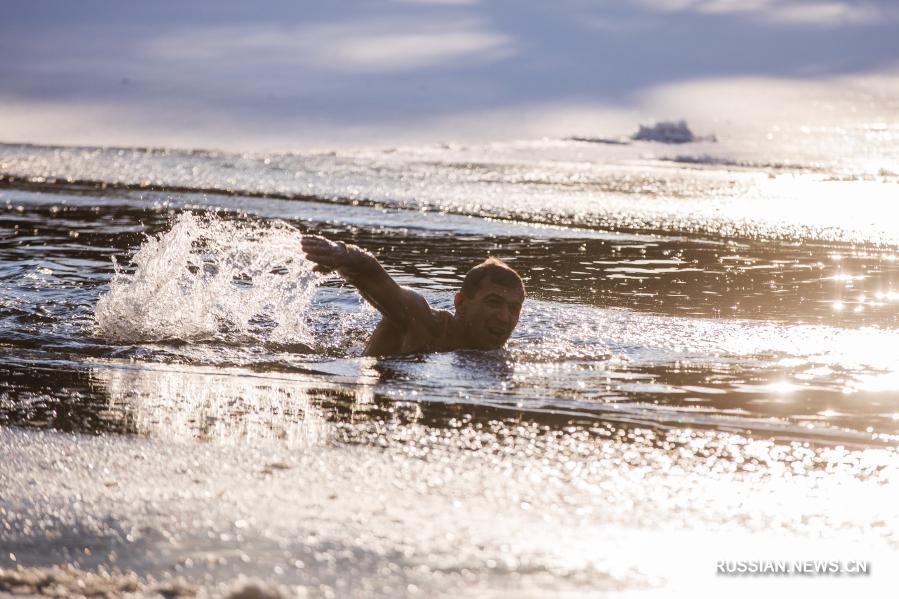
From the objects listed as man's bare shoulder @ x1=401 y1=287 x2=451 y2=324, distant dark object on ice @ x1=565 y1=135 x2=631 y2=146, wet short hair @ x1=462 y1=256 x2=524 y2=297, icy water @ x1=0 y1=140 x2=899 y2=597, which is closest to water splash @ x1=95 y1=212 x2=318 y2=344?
icy water @ x1=0 y1=140 x2=899 y2=597

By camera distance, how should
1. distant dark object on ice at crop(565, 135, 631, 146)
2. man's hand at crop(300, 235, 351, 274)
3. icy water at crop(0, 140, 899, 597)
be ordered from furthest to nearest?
1. distant dark object on ice at crop(565, 135, 631, 146)
2. man's hand at crop(300, 235, 351, 274)
3. icy water at crop(0, 140, 899, 597)

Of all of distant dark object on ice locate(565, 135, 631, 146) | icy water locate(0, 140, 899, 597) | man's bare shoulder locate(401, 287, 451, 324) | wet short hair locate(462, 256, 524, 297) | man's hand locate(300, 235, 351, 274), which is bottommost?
icy water locate(0, 140, 899, 597)

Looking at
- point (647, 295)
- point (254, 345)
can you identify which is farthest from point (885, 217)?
point (254, 345)

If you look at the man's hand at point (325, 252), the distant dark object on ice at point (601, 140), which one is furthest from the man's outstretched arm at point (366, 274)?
the distant dark object on ice at point (601, 140)

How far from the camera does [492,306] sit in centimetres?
627

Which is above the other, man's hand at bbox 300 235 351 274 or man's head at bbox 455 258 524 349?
man's hand at bbox 300 235 351 274

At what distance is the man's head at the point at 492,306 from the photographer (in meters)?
6.25

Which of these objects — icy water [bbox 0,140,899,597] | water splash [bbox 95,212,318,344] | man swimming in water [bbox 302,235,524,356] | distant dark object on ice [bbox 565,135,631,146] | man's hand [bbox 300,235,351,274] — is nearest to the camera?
icy water [bbox 0,140,899,597]

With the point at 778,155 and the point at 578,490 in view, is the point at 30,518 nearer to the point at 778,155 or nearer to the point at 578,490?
the point at 578,490

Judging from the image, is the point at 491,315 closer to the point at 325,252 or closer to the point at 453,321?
the point at 453,321

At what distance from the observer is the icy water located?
10.2 feet

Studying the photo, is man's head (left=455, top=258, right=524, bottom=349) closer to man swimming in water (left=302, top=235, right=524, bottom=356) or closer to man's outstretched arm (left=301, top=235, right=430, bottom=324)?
man swimming in water (left=302, top=235, right=524, bottom=356)

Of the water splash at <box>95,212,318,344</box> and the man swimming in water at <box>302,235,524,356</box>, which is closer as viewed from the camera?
the man swimming in water at <box>302,235,524,356</box>

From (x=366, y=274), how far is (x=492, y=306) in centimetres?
76
